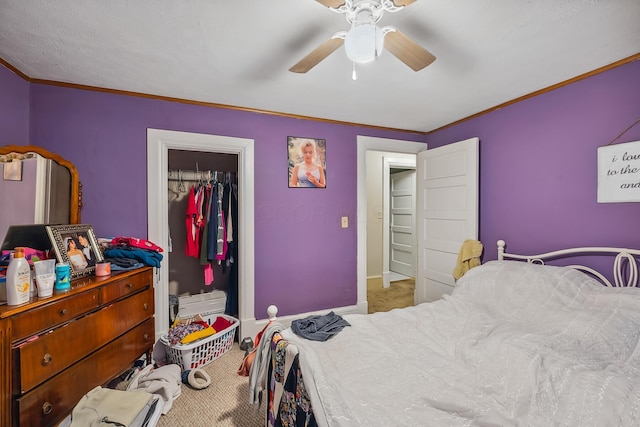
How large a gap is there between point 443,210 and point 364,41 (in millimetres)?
2395

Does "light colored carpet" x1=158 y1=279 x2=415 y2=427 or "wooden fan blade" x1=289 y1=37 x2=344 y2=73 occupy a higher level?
"wooden fan blade" x1=289 y1=37 x2=344 y2=73

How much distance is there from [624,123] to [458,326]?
5.89 ft

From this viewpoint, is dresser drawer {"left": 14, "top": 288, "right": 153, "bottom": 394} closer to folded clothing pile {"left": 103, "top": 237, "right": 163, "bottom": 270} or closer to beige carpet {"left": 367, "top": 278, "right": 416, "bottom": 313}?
folded clothing pile {"left": 103, "top": 237, "right": 163, "bottom": 270}

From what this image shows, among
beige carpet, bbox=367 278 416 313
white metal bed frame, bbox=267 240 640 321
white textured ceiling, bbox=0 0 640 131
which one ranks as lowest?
beige carpet, bbox=367 278 416 313

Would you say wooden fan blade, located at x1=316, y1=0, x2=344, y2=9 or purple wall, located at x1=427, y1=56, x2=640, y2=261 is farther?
purple wall, located at x1=427, y1=56, x2=640, y2=261

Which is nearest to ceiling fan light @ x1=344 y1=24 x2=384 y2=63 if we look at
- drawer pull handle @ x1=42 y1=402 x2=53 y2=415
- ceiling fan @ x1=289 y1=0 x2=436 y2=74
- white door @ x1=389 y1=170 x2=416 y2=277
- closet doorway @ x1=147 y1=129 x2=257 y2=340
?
ceiling fan @ x1=289 y1=0 x2=436 y2=74

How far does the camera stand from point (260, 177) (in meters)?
2.88

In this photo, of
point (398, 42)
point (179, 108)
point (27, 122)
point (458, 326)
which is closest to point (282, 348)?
point (458, 326)

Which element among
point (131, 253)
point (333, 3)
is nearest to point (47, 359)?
point (131, 253)

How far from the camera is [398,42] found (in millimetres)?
1365

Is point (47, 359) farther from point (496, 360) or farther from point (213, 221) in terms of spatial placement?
→ point (496, 360)

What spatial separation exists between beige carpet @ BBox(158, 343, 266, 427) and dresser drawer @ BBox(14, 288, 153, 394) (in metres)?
0.64

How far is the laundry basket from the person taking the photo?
226cm

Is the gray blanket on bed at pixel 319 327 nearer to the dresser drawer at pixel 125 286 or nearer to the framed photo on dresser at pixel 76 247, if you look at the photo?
the dresser drawer at pixel 125 286
